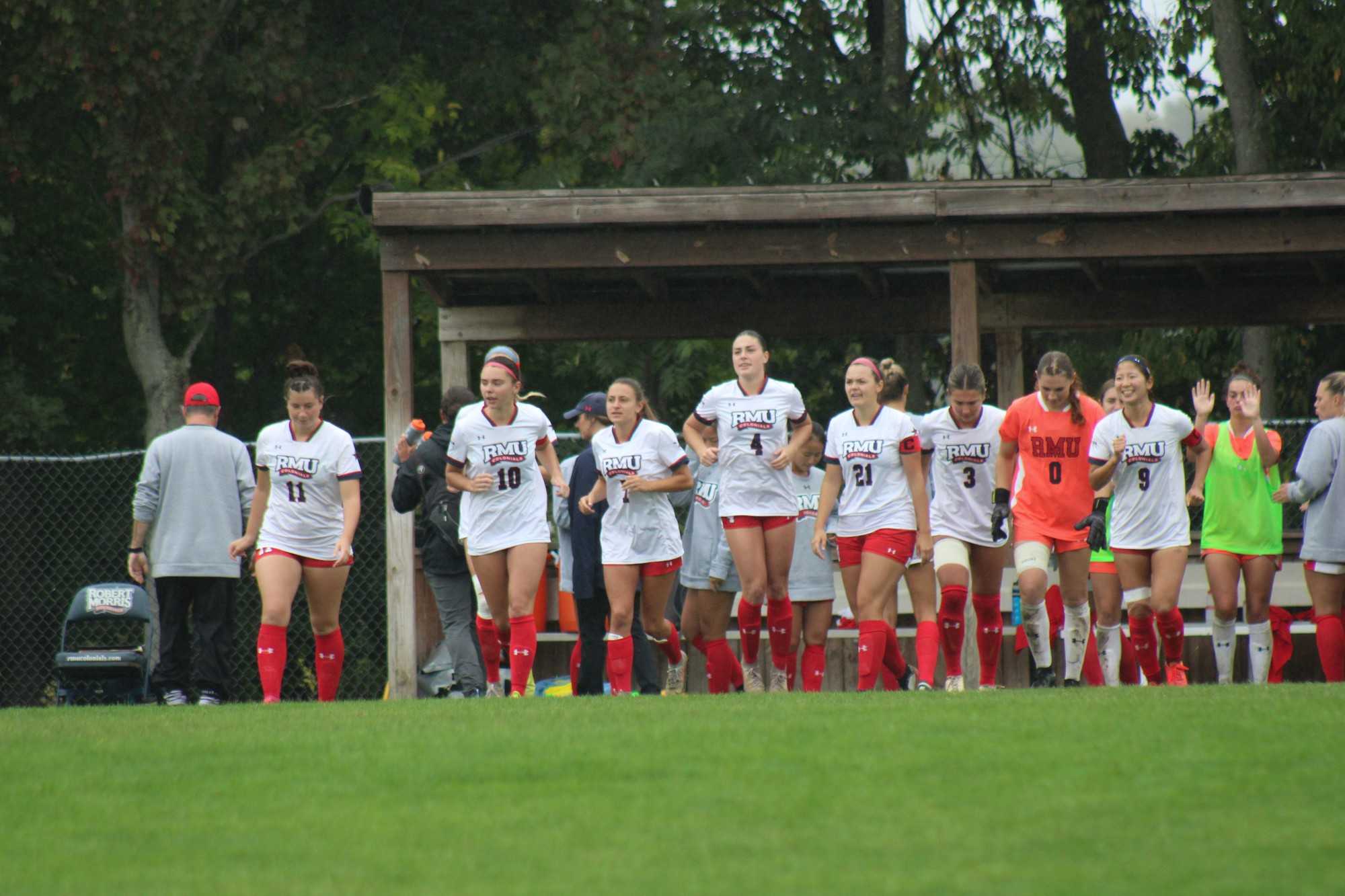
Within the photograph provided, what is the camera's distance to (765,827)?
621 cm

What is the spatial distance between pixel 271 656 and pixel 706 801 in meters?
5.45

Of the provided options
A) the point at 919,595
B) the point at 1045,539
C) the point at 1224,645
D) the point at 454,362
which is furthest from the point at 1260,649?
the point at 454,362

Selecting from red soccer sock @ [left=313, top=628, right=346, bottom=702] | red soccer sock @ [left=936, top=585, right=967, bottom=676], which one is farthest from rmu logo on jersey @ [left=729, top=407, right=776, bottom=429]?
red soccer sock @ [left=313, top=628, right=346, bottom=702]

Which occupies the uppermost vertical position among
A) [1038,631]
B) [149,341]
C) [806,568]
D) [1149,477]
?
[149,341]

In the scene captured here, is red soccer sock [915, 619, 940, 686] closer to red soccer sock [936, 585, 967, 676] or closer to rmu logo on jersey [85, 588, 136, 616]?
red soccer sock [936, 585, 967, 676]

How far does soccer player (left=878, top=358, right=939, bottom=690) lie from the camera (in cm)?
1141

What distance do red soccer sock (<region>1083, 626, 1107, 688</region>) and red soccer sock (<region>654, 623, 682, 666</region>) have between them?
257 cm

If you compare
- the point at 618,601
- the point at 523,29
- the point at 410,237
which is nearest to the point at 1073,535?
the point at 618,601

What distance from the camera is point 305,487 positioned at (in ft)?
36.9

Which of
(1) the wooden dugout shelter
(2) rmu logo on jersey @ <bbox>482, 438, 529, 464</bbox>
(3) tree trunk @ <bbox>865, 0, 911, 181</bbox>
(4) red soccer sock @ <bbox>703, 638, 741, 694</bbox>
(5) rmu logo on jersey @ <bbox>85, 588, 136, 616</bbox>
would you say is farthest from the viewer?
(3) tree trunk @ <bbox>865, 0, 911, 181</bbox>

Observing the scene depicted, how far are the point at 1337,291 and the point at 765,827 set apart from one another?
40.9 feet

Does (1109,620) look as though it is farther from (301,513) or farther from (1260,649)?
(301,513)

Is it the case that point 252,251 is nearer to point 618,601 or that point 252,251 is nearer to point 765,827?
point 618,601

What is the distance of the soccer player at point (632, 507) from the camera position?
11.4 meters
